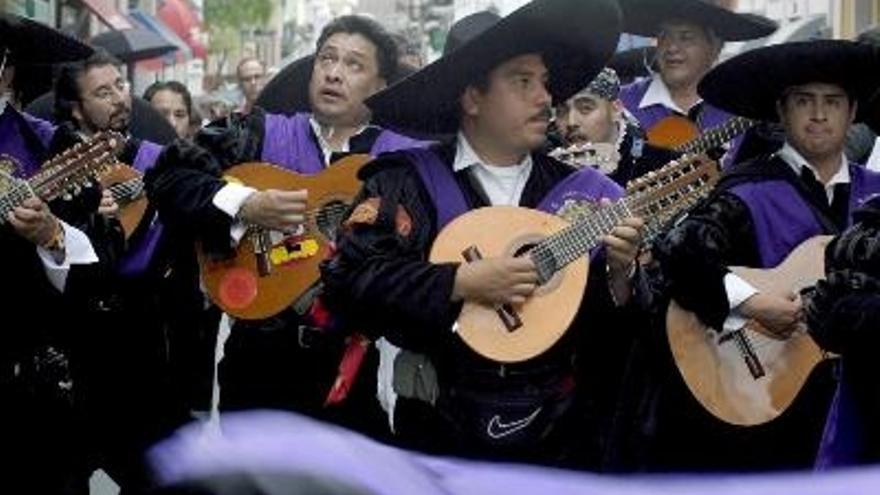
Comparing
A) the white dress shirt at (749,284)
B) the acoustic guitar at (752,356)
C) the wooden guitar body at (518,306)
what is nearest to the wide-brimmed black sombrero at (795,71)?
the white dress shirt at (749,284)

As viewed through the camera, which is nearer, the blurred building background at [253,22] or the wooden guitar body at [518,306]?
the wooden guitar body at [518,306]

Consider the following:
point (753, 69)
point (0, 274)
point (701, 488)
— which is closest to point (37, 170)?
point (0, 274)

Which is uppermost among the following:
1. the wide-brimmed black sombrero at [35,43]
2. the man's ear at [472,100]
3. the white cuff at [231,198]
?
the wide-brimmed black sombrero at [35,43]

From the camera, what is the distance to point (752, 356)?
181 inches

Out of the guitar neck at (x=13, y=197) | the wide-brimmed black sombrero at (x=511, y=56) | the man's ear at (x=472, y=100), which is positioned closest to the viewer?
the wide-brimmed black sombrero at (x=511, y=56)

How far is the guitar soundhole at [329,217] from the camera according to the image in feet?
17.7

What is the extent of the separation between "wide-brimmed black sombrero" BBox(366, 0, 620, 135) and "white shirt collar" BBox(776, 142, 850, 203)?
2.05 ft

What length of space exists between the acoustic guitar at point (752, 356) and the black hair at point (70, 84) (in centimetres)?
333

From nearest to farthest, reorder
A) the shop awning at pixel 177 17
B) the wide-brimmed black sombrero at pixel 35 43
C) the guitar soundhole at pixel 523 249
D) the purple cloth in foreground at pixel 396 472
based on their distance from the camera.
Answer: the purple cloth in foreground at pixel 396 472 < the guitar soundhole at pixel 523 249 < the wide-brimmed black sombrero at pixel 35 43 < the shop awning at pixel 177 17

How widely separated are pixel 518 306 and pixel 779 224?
0.95m

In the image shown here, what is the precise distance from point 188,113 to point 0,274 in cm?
461

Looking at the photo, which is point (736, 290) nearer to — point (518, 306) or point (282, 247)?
point (518, 306)

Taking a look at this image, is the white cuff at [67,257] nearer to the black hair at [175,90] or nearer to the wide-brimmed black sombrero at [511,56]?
the wide-brimmed black sombrero at [511,56]

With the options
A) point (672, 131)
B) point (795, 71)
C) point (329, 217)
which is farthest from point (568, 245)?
point (672, 131)
